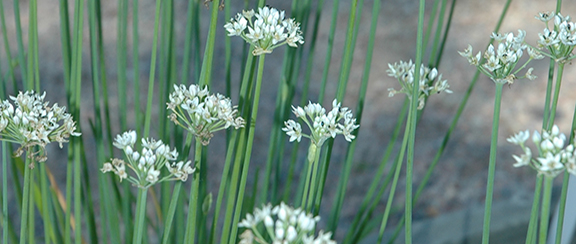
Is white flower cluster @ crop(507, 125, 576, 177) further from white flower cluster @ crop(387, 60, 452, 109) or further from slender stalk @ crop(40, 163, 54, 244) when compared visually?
slender stalk @ crop(40, 163, 54, 244)

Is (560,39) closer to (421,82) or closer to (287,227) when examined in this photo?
(421,82)

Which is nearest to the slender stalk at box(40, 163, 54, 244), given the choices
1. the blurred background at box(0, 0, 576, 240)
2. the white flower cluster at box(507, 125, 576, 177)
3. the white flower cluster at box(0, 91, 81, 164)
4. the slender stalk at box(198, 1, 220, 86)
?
the white flower cluster at box(0, 91, 81, 164)

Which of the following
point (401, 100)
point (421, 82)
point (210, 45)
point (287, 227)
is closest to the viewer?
point (287, 227)

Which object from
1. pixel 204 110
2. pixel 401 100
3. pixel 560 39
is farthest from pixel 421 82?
pixel 401 100

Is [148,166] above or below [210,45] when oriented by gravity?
below

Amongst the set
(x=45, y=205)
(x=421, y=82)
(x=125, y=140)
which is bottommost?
(x=45, y=205)

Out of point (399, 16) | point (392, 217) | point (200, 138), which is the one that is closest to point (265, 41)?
point (200, 138)

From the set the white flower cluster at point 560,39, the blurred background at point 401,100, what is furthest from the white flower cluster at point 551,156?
the blurred background at point 401,100

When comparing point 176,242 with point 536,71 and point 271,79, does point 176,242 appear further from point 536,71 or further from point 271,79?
point 536,71

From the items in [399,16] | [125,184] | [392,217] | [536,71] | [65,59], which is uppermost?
[399,16]

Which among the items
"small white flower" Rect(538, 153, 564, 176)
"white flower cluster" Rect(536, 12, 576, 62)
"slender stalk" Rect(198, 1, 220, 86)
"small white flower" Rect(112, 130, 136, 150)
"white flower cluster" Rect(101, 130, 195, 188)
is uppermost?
"white flower cluster" Rect(536, 12, 576, 62)

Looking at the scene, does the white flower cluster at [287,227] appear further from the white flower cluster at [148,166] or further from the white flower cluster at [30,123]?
the white flower cluster at [30,123]
